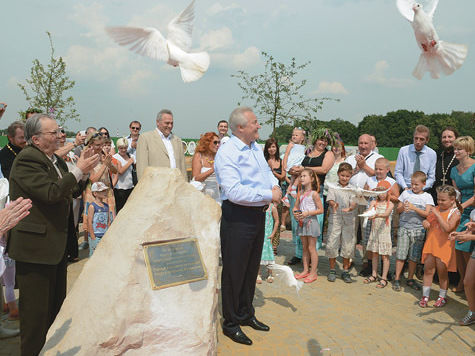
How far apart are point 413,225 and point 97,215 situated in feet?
15.1

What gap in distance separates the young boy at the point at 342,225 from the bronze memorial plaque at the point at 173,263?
10.5ft

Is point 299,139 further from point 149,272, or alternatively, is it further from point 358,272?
point 149,272

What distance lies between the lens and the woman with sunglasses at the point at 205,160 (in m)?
5.78

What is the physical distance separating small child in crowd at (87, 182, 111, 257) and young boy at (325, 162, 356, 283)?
3445 mm

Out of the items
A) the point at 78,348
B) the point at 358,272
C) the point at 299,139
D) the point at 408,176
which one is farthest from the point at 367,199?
the point at 78,348

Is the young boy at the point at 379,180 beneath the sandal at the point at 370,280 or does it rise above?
above

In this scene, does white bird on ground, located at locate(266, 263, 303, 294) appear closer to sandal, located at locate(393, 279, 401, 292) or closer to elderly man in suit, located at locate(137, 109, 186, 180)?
sandal, located at locate(393, 279, 401, 292)

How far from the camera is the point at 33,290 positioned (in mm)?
2893

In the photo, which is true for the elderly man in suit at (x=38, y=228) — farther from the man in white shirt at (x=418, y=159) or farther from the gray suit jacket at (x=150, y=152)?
the man in white shirt at (x=418, y=159)

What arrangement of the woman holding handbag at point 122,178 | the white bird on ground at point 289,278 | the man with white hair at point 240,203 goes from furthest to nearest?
1. the woman holding handbag at point 122,178
2. the white bird on ground at point 289,278
3. the man with white hair at point 240,203

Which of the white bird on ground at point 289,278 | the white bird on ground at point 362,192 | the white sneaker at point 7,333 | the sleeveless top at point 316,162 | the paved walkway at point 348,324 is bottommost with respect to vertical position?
the white sneaker at point 7,333

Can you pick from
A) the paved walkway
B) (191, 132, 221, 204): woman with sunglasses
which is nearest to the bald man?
the paved walkway

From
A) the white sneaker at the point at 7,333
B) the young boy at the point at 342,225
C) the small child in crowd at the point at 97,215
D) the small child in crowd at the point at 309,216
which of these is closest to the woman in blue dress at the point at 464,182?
the young boy at the point at 342,225

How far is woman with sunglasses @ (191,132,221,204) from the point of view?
578 cm
